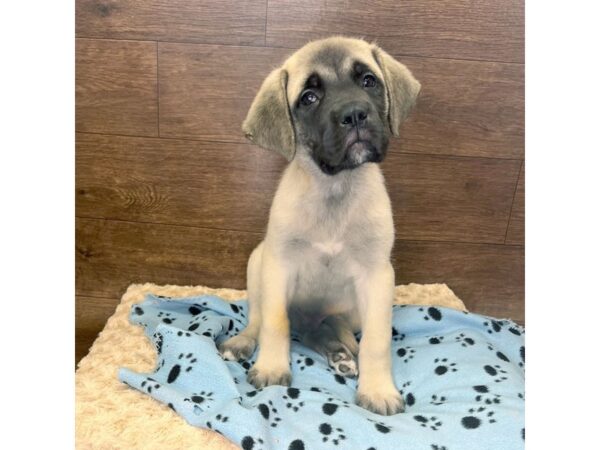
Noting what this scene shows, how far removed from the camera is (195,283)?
302 centimetres

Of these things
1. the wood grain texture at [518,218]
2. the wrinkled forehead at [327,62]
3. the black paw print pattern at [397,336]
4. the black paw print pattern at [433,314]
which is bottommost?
the black paw print pattern at [397,336]

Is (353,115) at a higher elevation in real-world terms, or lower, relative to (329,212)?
higher

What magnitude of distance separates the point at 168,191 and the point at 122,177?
0.79 ft

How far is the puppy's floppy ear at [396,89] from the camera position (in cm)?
204

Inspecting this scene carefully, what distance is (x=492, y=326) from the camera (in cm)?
240

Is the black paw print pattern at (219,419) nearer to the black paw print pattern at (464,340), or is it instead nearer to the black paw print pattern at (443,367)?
the black paw print pattern at (443,367)

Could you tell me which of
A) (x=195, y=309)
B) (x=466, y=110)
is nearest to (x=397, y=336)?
(x=195, y=309)

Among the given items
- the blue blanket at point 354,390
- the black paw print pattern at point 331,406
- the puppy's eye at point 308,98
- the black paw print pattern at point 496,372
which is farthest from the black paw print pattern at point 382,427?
the puppy's eye at point 308,98

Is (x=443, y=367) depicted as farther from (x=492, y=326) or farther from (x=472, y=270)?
(x=472, y=270)

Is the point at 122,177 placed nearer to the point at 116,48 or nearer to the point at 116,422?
the point at 116,48

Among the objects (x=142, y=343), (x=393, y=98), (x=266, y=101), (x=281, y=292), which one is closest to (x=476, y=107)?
(x=393, y=98)

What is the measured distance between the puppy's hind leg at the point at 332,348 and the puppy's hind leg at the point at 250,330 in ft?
0.70

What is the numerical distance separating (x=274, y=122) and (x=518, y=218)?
1.54 meters

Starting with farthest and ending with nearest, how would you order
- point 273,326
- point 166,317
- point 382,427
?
point 166,317 < point 273,326 < point 382,427
